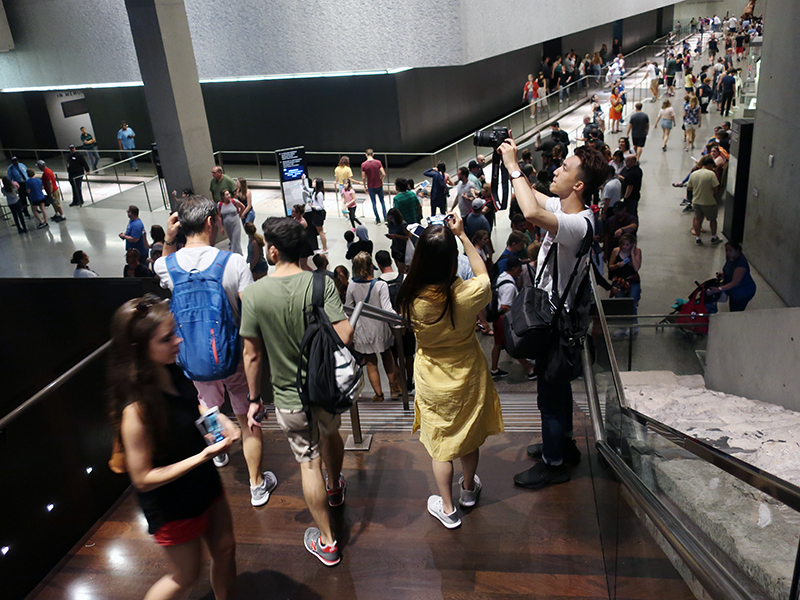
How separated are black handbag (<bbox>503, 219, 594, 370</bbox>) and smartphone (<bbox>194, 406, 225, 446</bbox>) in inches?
63.4

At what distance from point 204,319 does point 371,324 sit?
8.06ft

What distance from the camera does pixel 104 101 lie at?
21.8m

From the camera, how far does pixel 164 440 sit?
95.0 inches

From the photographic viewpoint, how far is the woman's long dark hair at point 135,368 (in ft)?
7.64

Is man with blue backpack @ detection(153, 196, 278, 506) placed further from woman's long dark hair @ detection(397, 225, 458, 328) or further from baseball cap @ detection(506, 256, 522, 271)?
baseball cap @ detection(506, 256, 522, 271)

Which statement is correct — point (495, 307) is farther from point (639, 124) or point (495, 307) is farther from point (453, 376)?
point (639, 124)

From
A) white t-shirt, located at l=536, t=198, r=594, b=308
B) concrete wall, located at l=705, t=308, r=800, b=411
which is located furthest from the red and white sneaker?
concrete wall, located at l=705, t=308, r=800, b=411

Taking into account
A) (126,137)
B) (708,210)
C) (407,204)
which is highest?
(126,137)

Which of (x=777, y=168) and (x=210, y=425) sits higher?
(x=210, y=425)

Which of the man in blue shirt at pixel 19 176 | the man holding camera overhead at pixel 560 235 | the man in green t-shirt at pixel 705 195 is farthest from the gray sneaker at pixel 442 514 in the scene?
the man in blue shirt at pixel 19 176

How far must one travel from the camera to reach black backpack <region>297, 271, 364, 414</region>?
296cm

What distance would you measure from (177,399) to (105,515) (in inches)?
69.8

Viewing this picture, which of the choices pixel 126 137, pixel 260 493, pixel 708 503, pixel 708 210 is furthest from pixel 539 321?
pixel 126 137

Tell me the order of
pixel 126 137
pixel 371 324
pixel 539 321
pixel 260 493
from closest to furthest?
pixel 539 321 → pixel 260 493 → pixel 371 324 → pixel 126 137
